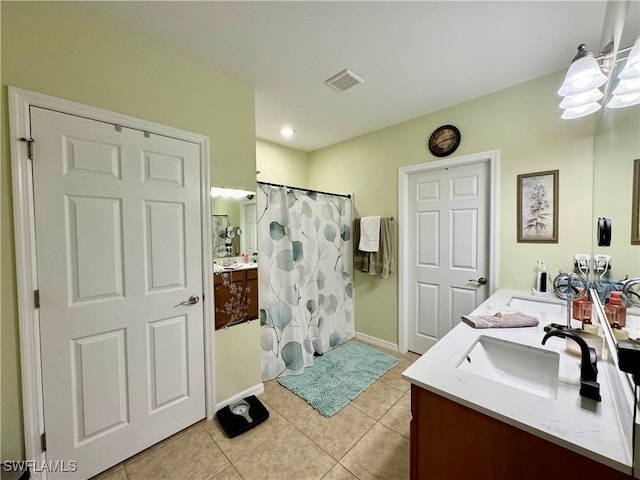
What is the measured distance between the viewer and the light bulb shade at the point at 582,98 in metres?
1.33

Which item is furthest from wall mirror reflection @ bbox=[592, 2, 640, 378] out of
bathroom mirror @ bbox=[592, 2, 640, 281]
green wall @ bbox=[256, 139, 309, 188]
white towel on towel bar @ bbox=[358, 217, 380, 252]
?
green wall @ bbox=[256, 139, 309, 188]

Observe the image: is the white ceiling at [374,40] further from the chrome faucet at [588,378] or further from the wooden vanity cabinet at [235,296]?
the chrome faucet at [588,378]

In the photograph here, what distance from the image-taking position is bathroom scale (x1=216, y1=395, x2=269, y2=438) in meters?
1.69

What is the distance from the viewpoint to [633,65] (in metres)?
0.92

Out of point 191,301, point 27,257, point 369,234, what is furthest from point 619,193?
point 27,257

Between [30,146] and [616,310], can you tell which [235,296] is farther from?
[616,310]

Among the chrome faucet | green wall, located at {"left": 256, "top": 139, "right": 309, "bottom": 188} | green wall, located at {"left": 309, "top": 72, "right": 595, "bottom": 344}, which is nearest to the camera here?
the chrome faucet

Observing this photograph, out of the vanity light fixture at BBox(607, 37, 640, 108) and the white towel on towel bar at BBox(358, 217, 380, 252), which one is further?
the white towel on towel bar at BBox(358, 217, 380, 252)

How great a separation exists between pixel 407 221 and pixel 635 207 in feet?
5.81

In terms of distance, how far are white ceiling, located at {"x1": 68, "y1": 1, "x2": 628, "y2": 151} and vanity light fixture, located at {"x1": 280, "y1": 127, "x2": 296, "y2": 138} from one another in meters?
0.56

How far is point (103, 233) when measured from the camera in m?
1.40

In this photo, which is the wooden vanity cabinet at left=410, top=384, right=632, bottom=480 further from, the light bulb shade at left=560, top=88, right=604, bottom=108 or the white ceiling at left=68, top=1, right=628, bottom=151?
the white ceiling at left=68, top=1, right=628, bottom=151

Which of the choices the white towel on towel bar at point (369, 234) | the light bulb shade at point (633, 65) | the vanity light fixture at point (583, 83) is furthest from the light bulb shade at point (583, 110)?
the white towel on towel bar at point (369, 234)

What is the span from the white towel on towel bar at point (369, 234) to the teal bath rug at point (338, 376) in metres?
1.13
